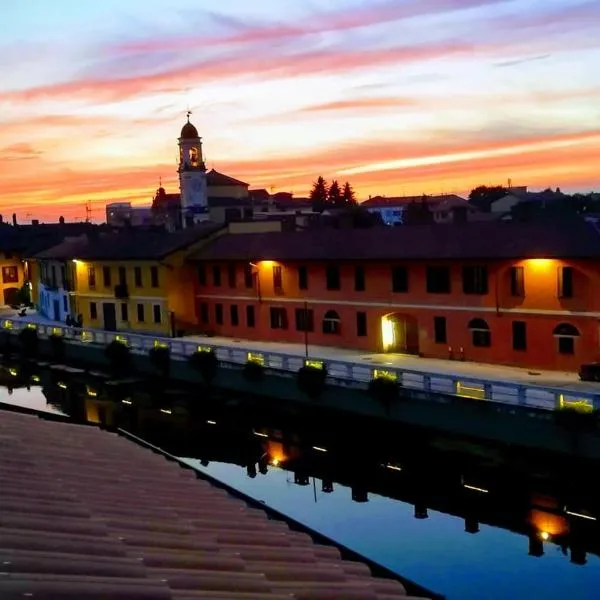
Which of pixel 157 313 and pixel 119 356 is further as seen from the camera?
pixel 157 313

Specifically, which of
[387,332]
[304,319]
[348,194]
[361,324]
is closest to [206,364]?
[304,319]

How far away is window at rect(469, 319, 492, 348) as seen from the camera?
35062 millimetres

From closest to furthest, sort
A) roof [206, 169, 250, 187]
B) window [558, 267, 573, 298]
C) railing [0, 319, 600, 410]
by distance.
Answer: railing [0, 319, 600, 410] < window [558, 267, 573, 298] < roof [206, 169, 250, 187]

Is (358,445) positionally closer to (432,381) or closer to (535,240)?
(432,381)

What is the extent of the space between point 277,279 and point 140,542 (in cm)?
3721

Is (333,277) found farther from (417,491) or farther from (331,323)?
(417,491)

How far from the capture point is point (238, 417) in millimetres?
34312

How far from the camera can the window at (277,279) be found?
4428 cm

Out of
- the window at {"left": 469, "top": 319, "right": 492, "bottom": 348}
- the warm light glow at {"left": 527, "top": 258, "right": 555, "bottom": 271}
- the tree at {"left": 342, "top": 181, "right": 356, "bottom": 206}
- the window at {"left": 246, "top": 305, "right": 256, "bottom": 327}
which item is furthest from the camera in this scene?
the tree at {"left": 342, "top": 181, "right": 356, "bottom": 206}

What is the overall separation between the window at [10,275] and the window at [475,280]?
6033 centimetres

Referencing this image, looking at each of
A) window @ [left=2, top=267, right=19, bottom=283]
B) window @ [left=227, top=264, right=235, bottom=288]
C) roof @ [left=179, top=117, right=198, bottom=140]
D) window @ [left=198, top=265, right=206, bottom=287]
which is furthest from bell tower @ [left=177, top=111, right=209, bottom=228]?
window @ [left=227, top=264, right=235, bottom=288]

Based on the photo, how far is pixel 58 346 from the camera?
49.9 meters

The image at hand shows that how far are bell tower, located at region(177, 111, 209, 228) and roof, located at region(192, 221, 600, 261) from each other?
169 feet

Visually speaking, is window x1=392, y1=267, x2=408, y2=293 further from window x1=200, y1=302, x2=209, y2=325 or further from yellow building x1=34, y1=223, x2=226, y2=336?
yellow building x1=34, y1=223, x2=226, y2=336
